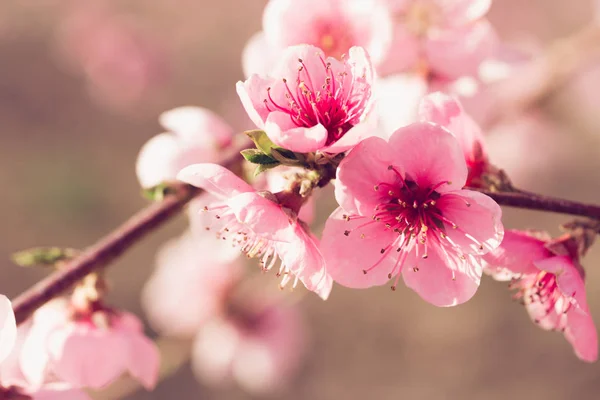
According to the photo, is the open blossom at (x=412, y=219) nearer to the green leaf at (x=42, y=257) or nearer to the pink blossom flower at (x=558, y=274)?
the pink blossom flower at (x=558, y=274)

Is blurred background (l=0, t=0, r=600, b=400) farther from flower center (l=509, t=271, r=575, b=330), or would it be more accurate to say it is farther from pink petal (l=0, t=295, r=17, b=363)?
pink petal (l=0, t=295, r=17, b=363)

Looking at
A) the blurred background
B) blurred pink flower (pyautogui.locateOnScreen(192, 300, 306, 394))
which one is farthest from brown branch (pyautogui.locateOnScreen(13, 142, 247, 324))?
the blurred background

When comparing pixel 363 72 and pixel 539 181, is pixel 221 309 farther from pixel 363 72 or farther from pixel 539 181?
pixel 539 181

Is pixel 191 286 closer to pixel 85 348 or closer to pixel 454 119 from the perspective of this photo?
pixel 85 348

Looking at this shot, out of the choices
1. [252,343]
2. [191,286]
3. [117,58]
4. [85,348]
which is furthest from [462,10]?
[117,58]

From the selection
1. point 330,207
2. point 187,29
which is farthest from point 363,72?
point 187,29

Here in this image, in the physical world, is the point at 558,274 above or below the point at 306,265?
below
